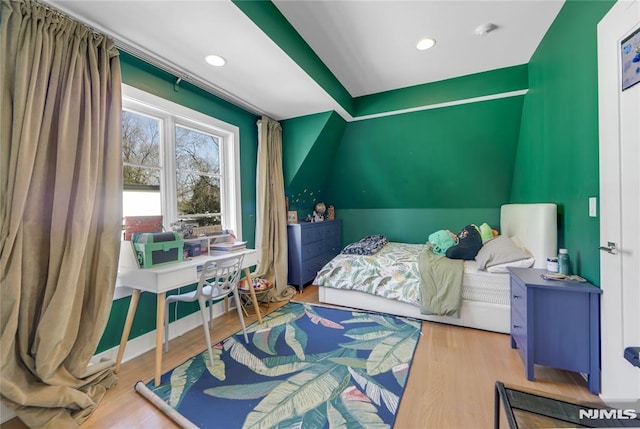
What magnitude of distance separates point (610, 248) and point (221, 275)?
2532mm

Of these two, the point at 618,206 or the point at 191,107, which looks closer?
the point at 618,206

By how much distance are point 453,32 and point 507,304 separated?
2448 mm

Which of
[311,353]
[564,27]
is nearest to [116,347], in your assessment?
[311,353]

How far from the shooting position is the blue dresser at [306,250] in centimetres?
351

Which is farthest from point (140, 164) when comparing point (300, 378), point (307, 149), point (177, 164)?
point (300, 378)

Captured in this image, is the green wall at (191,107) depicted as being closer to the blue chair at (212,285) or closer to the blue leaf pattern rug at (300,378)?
the blue chair at (212,285)

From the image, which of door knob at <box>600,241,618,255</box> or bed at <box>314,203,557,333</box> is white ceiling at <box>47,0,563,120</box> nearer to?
bed at <box>314,203,557,333</box>

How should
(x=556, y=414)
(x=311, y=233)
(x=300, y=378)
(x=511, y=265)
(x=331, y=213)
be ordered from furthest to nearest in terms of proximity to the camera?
(x=331, y=213) → (x=311, y=233) → (x=511, y=265) → (x=300, y=378) → (x=556, y=414)

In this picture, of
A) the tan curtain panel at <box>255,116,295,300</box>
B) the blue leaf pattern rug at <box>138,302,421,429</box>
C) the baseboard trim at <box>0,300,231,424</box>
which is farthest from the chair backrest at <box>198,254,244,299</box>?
the tan curtain panel at <box>255,116,295,300</box>

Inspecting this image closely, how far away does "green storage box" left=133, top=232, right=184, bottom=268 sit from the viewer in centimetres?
176

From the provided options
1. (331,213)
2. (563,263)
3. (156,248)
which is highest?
(331,213)

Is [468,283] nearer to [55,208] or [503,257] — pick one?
[503,257]

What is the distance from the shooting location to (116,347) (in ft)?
6.17

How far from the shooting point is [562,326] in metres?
1.57
